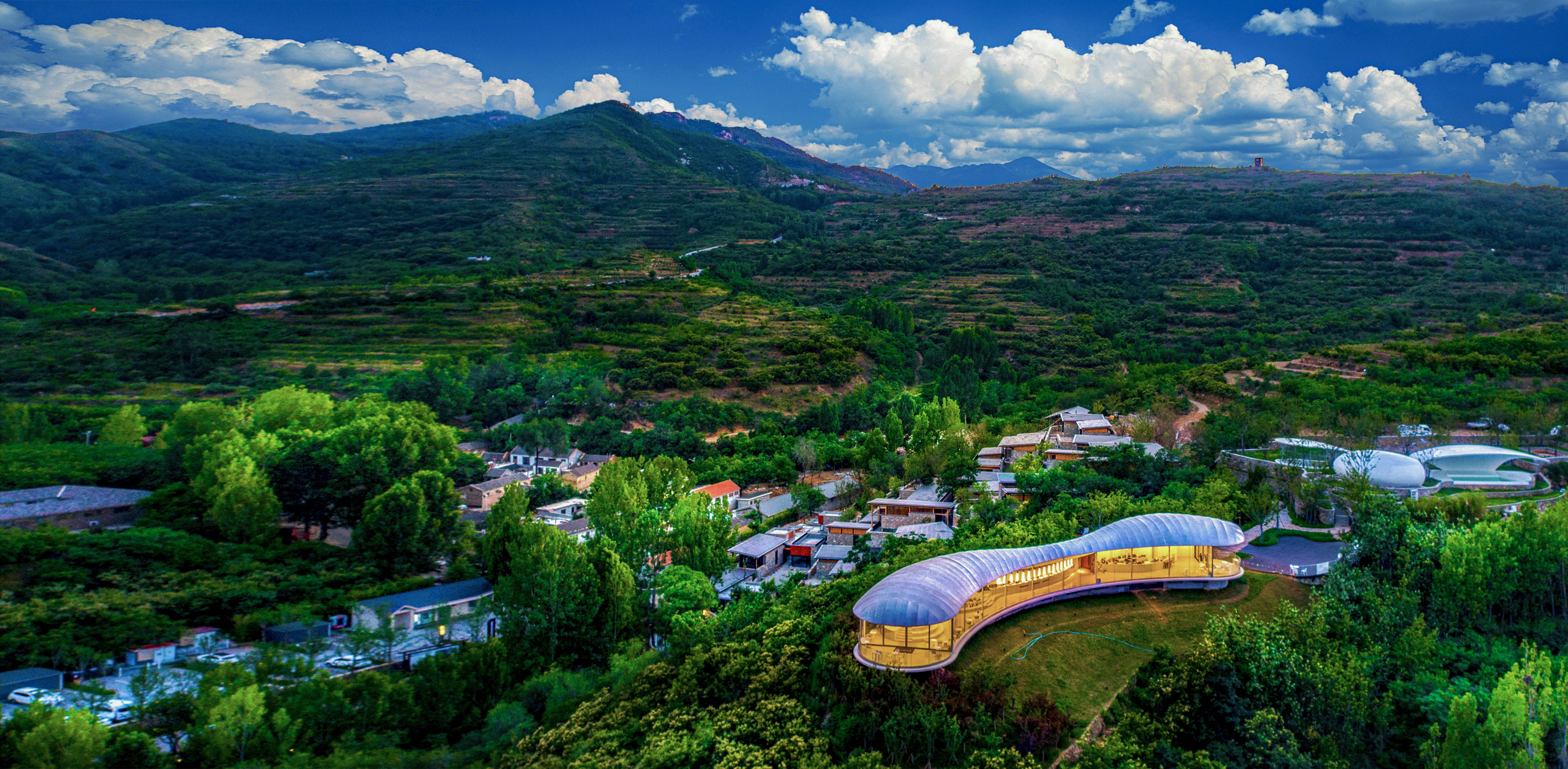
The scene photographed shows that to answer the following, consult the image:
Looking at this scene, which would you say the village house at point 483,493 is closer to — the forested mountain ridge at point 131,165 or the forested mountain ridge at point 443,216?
the forested mountain ridge at point 443,216

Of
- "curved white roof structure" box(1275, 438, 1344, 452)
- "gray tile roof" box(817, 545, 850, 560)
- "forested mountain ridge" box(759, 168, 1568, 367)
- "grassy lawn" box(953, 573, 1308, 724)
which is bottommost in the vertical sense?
"gray tile roof" box(817, 545, 850, 560)

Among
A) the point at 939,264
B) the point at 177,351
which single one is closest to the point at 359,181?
the point at 177,351

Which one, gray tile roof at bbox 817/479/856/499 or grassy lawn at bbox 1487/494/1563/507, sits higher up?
grassy lawn at bbox 1487/494/1563/507

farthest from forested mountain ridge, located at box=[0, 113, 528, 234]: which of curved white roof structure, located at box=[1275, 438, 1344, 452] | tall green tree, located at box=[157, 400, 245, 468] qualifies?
curved white roof structure, located at box=[1275, 438, 1344, 452]

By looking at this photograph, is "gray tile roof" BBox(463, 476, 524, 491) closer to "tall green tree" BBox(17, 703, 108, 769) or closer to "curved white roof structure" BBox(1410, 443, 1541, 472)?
"tall green tree" BBox(17, 703, 108, 769)

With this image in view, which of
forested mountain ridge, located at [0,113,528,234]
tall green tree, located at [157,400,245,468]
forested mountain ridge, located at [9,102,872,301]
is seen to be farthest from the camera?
forested mountain ridge, located at [0,113,528,234]

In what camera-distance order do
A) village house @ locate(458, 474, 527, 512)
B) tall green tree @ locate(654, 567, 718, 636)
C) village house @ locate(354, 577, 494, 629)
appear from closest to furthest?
village house @ locate(354, 577, 494, 629) → tall green tree @ locate(654, 567, 718, 636) → village house @ locate(458, 474, 527, 512)

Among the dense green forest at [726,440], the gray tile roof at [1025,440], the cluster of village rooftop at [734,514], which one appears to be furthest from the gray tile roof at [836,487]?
the gray tile roof at [1025,440]
